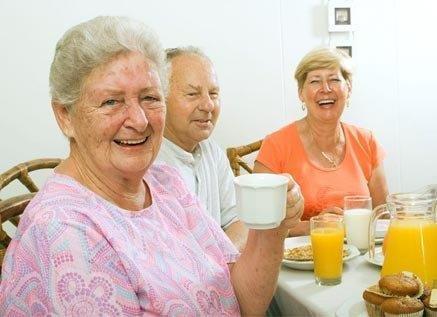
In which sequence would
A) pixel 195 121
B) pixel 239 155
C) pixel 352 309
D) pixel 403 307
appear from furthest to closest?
pixel 239 155 → pixel 195 121 → pixel 352 309 → pixel 403 307

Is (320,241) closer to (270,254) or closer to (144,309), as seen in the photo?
(270,254)

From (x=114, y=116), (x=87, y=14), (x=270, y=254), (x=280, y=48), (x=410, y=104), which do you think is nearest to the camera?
(x=114, y=116)

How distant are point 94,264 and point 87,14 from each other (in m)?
1.75

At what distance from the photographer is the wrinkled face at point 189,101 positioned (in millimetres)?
1791

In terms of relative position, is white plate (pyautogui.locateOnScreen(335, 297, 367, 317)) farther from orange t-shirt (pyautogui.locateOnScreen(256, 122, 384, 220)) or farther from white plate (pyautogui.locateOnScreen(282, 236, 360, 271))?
orange t-shirt (pyautogui.locateOnScreen(256, 122, 384, 220))

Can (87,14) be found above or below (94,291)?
above

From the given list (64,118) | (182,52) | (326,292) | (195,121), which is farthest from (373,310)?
(182,52)

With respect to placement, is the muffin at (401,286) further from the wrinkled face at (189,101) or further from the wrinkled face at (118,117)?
the wrinkled face at (189,101)

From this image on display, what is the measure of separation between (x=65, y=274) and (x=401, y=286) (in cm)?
58

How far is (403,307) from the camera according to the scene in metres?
0.85

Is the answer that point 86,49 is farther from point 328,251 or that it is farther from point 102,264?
point 328,251

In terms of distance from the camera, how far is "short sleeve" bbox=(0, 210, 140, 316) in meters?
0.87

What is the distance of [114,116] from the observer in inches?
41.2

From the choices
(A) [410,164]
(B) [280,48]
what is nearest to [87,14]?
(B) [280,48]
